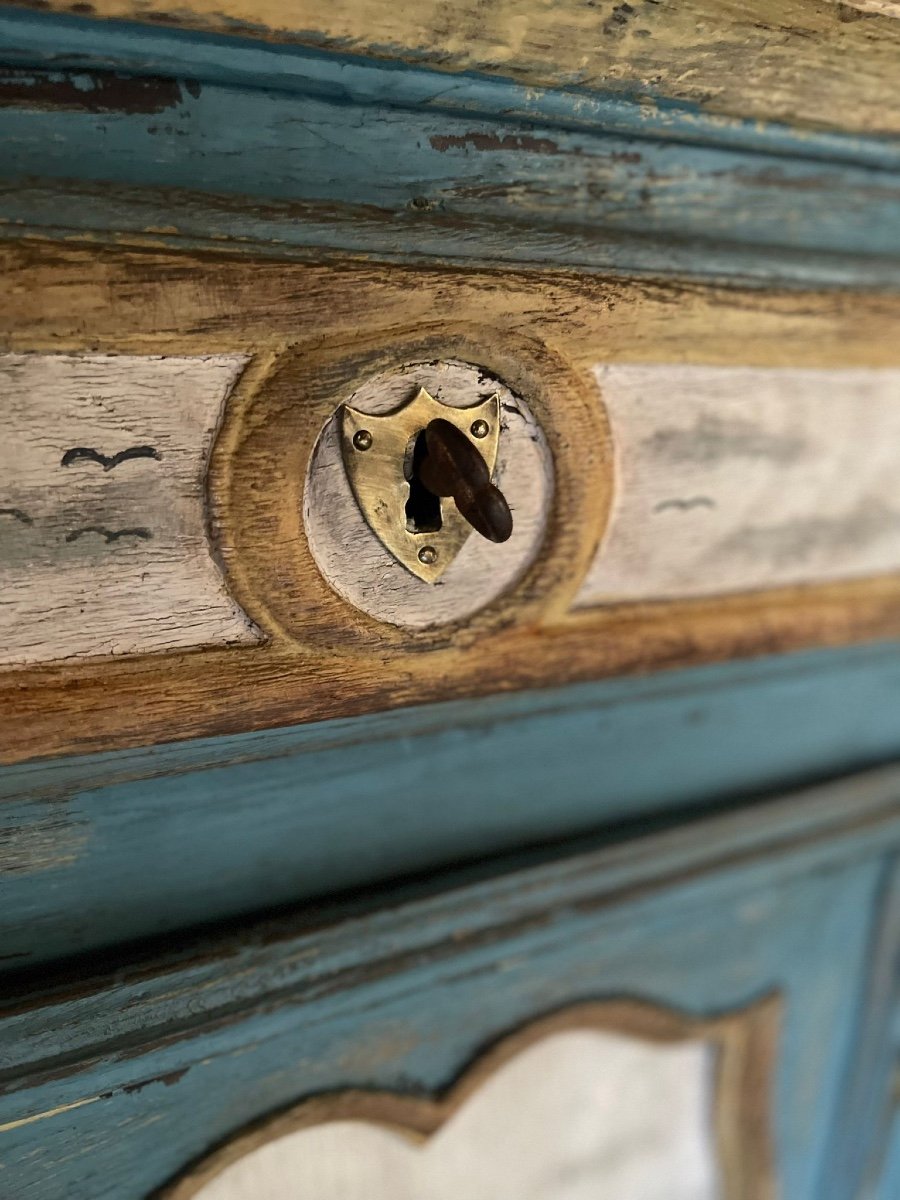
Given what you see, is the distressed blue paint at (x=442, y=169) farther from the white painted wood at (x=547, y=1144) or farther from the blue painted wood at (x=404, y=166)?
the white painted wood at (x=547, y=1144)

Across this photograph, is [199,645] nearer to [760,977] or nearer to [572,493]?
[572,493]

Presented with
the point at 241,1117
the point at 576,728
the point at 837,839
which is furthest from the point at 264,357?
the point at 837,839

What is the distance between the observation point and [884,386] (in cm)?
48

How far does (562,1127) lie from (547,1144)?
0.01 metres

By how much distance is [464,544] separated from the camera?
0.38 metres

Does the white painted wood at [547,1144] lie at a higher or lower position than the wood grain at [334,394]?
lower

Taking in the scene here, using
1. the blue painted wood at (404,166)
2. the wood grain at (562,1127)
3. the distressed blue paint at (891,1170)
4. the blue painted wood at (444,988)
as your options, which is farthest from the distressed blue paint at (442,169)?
the distressed blue paint at (891,1170)

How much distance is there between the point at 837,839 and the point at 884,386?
0.31 m

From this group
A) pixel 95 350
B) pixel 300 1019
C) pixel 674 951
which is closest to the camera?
Result: pixel 95 350

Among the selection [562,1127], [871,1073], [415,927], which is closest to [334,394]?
[415,927]

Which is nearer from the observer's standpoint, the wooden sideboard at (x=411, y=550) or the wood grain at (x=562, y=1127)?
the wooden sideboard at (x=411, y=550)

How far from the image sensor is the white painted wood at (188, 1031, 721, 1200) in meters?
0.45

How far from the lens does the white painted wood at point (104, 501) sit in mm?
301

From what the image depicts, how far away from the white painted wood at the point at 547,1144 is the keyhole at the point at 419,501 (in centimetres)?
33
